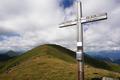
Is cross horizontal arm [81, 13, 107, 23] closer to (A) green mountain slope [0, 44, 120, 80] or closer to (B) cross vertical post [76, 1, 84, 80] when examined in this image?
(B) cross vertical post [76, 1, 84, 80]

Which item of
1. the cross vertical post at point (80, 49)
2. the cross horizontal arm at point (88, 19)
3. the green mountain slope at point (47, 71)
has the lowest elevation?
the green mountain slope at point (47, 71)

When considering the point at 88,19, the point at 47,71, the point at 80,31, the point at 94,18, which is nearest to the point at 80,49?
the point at 80,31

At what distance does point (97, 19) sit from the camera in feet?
41.0

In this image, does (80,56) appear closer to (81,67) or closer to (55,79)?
(81,67)

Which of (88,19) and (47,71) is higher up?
(88,19)

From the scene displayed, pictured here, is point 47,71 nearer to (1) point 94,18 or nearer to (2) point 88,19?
(2) point 88,19

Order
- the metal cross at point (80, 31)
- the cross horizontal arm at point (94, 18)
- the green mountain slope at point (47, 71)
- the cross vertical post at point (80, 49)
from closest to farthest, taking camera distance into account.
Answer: the cross horizontal arm at point (94, 18), the metal cross at point (80, 31), the cross vertical post at point (80, 49), the green mountain slope at point (47, 71)

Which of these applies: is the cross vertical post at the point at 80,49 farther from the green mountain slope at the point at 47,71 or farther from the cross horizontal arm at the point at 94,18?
the green mountain slope at the point at 47,71

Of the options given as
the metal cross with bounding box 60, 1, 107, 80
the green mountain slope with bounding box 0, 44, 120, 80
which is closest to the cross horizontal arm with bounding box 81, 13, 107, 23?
the metal cross with bounding box 60, 1, 107, 80

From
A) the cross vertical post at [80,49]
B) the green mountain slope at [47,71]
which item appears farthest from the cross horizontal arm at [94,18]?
the green mountain slope at [47,71]

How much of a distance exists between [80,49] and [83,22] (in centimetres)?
160

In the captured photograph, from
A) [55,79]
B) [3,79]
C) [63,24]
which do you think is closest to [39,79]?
[55,79]

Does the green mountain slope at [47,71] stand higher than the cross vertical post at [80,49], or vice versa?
the cross vertical post at [80,49]

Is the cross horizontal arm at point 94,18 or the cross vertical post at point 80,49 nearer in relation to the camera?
the cross horizontal arm at point 94,18
